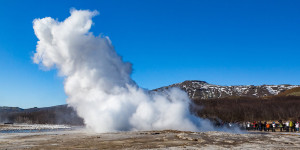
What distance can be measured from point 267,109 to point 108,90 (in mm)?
83609

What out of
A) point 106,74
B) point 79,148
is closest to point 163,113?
point 106,74

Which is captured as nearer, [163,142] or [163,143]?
[163,143]

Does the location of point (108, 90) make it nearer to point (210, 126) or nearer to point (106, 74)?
point (106, 74)

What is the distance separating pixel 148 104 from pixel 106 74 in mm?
A: 7556

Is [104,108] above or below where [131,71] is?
below

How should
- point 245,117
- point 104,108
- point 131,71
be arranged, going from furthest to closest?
point 245,117, point 131,71, point 104,108

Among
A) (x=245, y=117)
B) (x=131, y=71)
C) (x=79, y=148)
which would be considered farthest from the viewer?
(x=245, y=117)

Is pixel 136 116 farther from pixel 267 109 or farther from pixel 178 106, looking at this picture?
pixel 267 109

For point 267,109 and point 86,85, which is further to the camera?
point 267,109

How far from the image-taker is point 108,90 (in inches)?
1531

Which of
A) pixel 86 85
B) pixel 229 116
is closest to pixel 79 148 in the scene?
pixel 86 85

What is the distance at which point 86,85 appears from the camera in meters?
38.9

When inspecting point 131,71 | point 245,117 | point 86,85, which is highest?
point 131,71

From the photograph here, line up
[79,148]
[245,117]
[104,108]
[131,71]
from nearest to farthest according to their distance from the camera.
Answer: [79,148]
[104,108]
[131,71]
[245,117]
